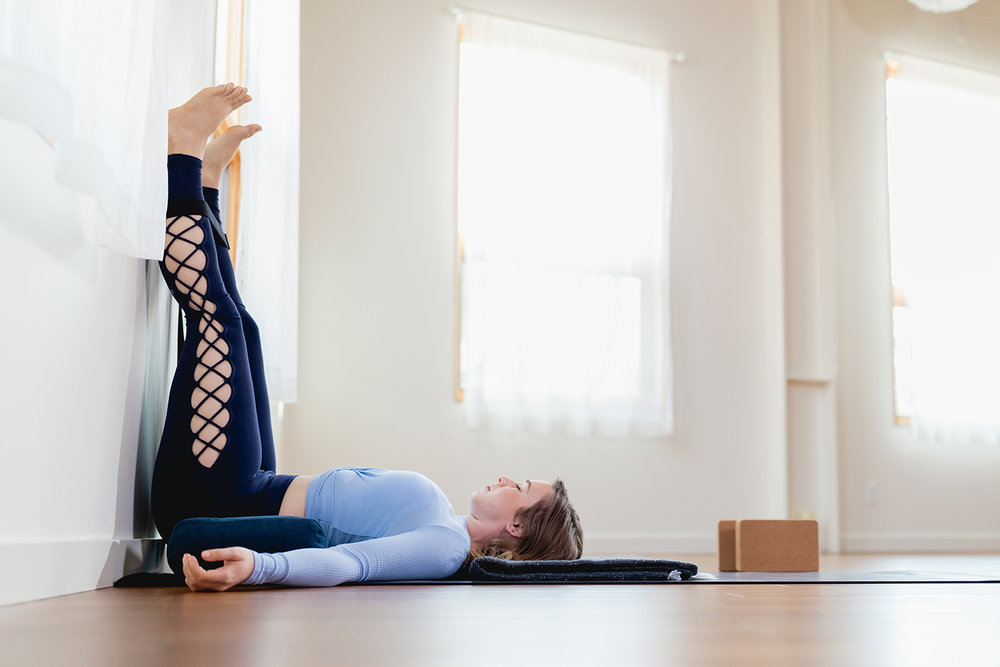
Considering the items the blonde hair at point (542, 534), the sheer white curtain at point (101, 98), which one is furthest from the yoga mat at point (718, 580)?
the sheer white curtain at point (101, 98)

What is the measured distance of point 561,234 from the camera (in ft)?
16.2

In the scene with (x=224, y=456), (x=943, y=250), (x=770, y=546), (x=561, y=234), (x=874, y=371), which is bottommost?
(x=770, y=546)

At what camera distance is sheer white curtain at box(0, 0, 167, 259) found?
48.3 inches

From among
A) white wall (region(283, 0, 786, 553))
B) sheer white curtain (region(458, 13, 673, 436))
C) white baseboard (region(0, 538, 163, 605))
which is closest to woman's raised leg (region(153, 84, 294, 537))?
white baseboard (region(0, 538, 163, 605))

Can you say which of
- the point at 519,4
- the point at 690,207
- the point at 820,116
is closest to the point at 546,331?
the point at 690,207

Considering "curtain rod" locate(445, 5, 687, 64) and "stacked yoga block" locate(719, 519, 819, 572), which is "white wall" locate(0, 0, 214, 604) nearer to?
"stacked yoga block" locate(719, 519, 819, 572)

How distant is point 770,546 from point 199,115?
7.30ft

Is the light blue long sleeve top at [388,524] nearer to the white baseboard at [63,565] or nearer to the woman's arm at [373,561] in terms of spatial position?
→ the woman's arm at [373,561]

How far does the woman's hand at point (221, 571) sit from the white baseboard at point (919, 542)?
14.4 feet

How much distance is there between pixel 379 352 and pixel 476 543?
2.36m

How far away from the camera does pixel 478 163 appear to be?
15.8 feet

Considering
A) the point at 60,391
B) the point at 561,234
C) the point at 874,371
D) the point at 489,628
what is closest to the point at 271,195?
the point at 60,391

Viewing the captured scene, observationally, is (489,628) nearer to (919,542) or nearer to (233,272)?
(233,272)

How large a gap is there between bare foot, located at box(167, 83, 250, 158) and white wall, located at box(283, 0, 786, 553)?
7.78 feet
